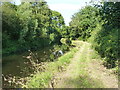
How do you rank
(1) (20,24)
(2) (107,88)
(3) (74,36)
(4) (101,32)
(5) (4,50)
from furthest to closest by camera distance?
(3) (74,36) → (1) (20,24) → (5) (4,50) → (4) (101,32) → (2) (107,88)

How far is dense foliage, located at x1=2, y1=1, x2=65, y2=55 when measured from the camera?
20.2 metres

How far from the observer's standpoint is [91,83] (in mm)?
6285

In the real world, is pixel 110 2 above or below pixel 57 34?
above

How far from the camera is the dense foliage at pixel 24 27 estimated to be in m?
20.2

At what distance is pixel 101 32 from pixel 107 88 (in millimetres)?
5286

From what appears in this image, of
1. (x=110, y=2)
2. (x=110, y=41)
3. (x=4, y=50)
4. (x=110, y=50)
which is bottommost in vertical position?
(x=4, y=50)

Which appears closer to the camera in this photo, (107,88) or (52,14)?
(107,88)

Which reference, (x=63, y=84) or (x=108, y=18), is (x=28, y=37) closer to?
(x=108, y=18)

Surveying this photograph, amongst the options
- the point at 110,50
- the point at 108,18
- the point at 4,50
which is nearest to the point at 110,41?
the point at 110,50

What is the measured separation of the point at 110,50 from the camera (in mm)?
8039

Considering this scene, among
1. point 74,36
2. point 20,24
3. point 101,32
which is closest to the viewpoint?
point 101,32

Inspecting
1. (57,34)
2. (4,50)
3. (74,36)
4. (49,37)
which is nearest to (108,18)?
(4,50)

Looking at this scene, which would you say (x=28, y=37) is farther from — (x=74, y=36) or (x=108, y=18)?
(x=74, y=36)

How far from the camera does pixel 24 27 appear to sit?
2319 cm
